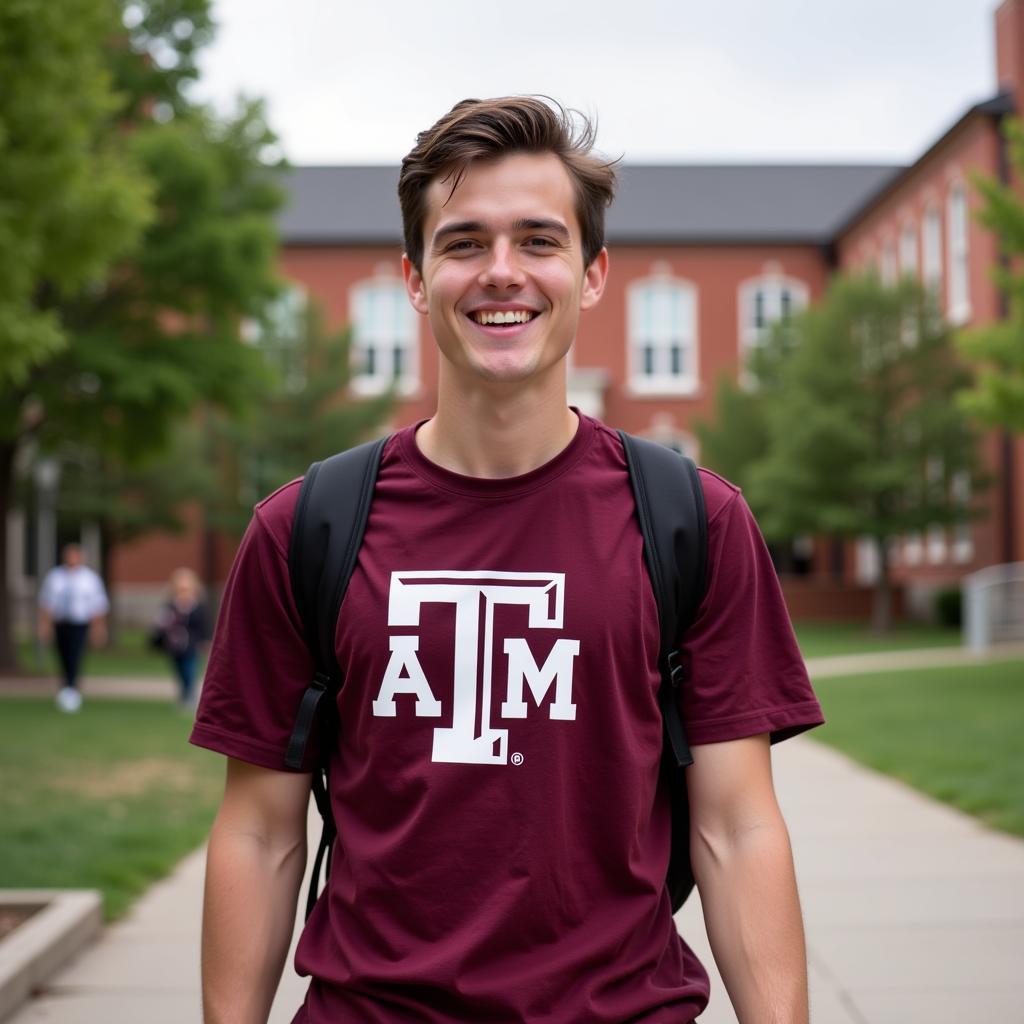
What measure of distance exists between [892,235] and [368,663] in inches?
1604

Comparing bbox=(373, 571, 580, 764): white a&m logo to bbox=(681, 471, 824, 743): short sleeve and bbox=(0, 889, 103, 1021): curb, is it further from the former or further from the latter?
bbox=(0, 889, 103, 1021): curb

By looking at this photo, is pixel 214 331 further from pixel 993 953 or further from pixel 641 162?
pixel 641 162

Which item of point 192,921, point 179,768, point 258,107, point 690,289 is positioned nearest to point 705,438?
point 690,289

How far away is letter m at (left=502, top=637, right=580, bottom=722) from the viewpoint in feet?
7.32

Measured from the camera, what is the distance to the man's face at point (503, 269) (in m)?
2.37

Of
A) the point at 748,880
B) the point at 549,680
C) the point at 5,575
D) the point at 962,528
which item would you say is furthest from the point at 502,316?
the point at 962,528

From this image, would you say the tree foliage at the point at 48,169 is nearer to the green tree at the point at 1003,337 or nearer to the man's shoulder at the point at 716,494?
the green tree at the point at 1003,337

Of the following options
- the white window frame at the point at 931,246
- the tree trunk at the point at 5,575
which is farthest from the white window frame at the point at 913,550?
the tree trunk at the point at 5,575

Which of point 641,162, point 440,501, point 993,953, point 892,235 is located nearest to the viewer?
point 440,501

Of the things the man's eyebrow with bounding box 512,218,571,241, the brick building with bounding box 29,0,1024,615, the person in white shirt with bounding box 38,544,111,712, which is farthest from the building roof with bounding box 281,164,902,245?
the man's eyebrow with bounding box 512,218,571,241

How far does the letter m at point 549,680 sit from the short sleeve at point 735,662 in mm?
208

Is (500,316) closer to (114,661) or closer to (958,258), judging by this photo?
(114,661)

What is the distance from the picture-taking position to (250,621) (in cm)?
238

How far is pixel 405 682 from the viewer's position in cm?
225
